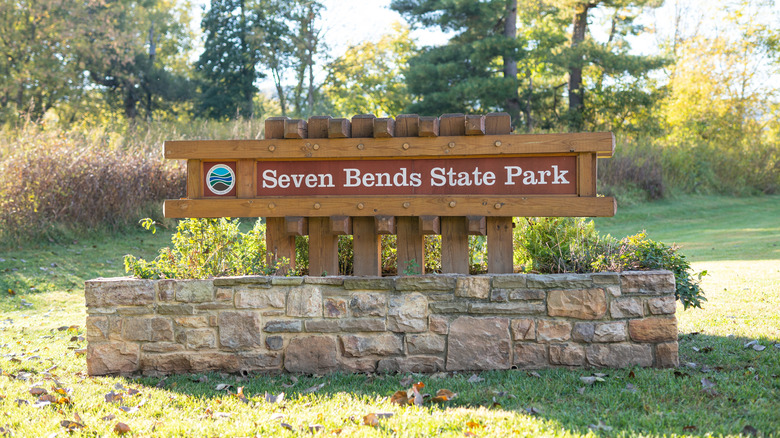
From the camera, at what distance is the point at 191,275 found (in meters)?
4.23

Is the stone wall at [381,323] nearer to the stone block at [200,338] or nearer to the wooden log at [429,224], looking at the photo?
the stone block at [200,338]

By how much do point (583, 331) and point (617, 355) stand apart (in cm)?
27

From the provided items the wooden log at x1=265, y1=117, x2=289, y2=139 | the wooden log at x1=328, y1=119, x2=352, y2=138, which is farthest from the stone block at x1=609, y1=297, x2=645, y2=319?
the wooden log at x1=265, y1=117, x2=289, y2=139

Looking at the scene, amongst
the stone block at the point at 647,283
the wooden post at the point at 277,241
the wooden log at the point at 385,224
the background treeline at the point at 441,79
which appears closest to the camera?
A: the stone block at the point at 647,283

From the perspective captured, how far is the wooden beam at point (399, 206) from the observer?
3.96 m

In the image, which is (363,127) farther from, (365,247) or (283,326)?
(283,326)

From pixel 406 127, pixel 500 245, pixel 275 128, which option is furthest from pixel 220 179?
pixel 500 245

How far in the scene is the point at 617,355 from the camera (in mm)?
3912

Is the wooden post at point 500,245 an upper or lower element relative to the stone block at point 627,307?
upper

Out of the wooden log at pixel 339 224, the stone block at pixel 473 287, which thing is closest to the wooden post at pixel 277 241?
the wooden log at pixel 339 224

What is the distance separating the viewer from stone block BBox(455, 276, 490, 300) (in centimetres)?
392

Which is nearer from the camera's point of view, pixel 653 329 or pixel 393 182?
pixel 653 329

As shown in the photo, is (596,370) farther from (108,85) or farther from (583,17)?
(108,85)

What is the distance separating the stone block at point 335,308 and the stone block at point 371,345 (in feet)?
0.49
